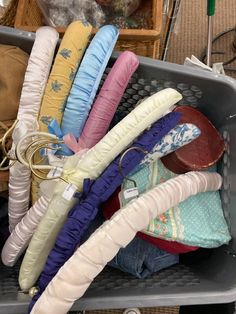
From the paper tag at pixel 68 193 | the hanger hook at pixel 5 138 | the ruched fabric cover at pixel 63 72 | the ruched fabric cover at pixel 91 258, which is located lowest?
the ruched fabric cover at pixel 91 258

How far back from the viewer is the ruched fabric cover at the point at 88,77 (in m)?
0.80

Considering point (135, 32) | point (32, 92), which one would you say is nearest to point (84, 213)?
point (32, 92)

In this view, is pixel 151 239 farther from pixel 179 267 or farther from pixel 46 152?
pixel 46 152

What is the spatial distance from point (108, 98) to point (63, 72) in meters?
0.10

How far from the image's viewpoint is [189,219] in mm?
823

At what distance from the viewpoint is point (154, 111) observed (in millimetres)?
720

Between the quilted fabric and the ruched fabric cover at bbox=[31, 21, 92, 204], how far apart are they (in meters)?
0.20

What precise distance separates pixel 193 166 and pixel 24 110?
0.35m

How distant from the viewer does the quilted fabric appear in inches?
31.3

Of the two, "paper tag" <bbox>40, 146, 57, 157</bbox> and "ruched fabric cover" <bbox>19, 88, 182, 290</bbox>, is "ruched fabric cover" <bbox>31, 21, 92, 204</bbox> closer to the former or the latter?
"paper tag" <bbox>40, 146, 57, 157</bbox>

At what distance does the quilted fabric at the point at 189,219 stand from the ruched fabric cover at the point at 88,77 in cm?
16

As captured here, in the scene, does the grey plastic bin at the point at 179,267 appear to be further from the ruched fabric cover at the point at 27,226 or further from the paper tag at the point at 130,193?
the paper tag at the point at 130,193

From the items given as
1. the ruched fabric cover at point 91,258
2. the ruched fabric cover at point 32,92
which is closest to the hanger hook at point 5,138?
the ruched fabric cover at point 32,92

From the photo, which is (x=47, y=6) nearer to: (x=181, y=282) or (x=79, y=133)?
(x=79, y=133)
